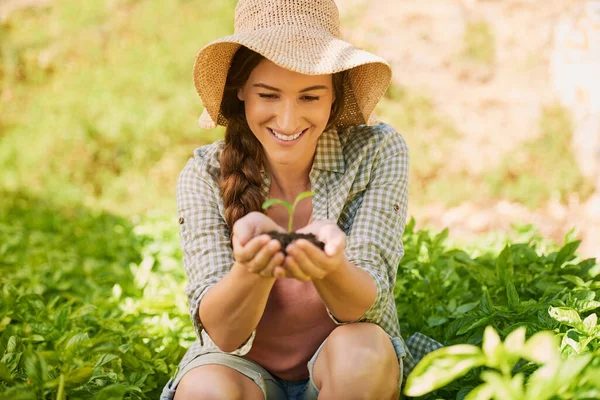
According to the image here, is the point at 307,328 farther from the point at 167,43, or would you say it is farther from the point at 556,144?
the point at 167,43

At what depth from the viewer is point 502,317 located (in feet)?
7.27

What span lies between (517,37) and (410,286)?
3.92 metres

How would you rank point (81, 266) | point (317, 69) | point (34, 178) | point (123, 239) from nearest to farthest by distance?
point (317, 69) → point (81, 266) → point (123, 239) → point (34, 178)

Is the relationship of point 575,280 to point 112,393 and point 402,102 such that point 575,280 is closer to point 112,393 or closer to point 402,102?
point 112,393

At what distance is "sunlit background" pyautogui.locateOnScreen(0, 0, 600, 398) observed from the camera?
16.8 feet

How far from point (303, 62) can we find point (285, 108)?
0.50ft

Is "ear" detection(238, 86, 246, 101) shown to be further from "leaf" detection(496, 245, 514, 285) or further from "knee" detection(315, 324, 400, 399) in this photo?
"leaf" detection(496, 245, 514, 285)

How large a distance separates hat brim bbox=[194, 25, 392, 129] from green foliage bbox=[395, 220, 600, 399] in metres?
0.75

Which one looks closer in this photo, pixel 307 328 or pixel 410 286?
pixel 307 328

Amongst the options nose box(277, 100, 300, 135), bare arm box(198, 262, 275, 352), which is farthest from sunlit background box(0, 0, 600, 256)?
bare arm box(198, 262, 275, 352)

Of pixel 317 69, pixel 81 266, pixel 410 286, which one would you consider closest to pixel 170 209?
pixel 81 266

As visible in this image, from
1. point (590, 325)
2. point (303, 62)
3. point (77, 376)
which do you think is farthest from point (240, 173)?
point (590, 325)

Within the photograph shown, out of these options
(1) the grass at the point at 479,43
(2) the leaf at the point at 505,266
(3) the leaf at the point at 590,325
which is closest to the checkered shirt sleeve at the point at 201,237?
(3) the leaf at the point at 590,325

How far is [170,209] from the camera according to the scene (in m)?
5.46
